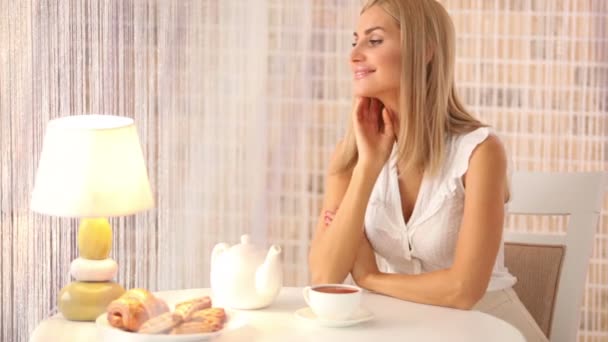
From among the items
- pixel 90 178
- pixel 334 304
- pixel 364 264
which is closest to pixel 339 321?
pixel 334 304

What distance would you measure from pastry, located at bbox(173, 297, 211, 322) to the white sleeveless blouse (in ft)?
2.01

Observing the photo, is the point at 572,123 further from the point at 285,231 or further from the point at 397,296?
the point at 397,296

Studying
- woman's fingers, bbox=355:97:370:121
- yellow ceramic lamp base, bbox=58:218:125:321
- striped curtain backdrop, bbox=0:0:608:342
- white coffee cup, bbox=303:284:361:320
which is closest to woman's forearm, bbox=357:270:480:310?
white coffee cup, bbox=303:284:361:320

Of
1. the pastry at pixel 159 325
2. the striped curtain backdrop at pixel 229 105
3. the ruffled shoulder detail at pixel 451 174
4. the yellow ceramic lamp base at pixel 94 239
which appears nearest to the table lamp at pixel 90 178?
the yellow ceramic lamp base at pixel 94 239

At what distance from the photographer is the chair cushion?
2.44 meters

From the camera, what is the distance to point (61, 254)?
3.21 meters

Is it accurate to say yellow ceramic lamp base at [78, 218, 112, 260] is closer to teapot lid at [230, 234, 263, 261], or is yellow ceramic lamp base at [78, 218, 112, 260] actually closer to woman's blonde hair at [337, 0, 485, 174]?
teapot lid at [230, 234, 263, 261]

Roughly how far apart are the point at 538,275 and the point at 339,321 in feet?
2.71

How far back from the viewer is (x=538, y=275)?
2461mm

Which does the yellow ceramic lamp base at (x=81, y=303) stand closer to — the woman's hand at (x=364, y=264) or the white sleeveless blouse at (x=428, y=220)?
the woman's hand at (x=364, y=264)

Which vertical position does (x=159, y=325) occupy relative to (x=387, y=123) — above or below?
below

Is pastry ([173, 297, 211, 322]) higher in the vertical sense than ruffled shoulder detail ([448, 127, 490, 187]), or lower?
lower

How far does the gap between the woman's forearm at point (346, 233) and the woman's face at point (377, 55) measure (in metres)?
0.18

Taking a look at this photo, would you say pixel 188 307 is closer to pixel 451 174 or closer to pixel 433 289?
pixel 433 289
